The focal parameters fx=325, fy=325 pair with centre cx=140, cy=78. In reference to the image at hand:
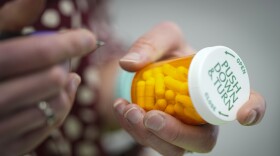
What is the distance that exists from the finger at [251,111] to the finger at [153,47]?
13cm

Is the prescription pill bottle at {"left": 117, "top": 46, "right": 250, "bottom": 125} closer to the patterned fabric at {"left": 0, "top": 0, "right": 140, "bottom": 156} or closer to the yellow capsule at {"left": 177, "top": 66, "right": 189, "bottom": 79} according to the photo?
the yellow capsule at {"left": 177, "top": 66, "right": 189, "bottom": 79}

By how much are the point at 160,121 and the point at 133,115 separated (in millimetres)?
38

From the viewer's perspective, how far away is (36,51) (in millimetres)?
218

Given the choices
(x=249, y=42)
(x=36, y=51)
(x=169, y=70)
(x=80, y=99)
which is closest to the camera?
(x=36, y=51)

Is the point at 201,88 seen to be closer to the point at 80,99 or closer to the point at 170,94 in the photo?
the point at 170,94

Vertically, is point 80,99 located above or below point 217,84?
below

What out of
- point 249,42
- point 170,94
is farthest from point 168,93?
point 249,42

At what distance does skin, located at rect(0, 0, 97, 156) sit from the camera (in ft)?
0.71

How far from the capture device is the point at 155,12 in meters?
0.73

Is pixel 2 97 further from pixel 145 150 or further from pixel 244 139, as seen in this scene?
pixel 244 139

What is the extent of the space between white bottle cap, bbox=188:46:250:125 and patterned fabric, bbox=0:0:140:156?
26cm

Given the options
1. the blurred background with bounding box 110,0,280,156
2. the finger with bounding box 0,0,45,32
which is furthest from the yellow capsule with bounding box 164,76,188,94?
the blurred background with bounding box 110,0,280,156

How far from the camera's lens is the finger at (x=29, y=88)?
22 centimetres

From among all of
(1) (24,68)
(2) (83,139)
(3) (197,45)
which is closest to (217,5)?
(3) (197,45)
